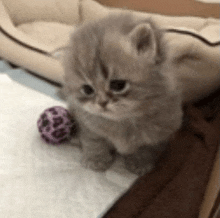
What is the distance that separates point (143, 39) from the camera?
0.62 metres

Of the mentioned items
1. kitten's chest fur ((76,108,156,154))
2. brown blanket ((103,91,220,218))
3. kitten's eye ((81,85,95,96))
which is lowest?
brown blanket ((103,91,220,218))

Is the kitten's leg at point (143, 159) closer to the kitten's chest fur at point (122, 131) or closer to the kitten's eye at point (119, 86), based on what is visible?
the kitten's chest fur at point (122, 131)

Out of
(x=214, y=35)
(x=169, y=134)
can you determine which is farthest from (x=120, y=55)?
(x=214, y=35)

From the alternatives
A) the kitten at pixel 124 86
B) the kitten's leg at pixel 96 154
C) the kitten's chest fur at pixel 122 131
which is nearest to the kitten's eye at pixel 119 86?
the kitten at pixel 124 86

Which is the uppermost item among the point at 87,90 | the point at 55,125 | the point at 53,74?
the point at 87,90

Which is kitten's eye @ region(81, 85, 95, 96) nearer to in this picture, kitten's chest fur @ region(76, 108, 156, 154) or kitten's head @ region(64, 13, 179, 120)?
kitten's head @ region(64, 13, 179, 120)

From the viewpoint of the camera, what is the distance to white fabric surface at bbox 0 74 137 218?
2.25 ft

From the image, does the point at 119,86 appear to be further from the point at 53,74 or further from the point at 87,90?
the point at 53,74

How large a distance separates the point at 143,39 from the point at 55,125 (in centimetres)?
43

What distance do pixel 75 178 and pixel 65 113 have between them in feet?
0.81

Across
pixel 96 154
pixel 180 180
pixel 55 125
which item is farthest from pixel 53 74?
pixel 180 180

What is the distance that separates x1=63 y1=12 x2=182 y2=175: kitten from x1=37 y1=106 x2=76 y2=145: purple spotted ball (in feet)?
0.25

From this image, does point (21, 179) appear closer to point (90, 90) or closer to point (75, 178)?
point (75, 178)

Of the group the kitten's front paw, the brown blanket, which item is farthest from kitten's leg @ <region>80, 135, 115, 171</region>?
the brown blanket
